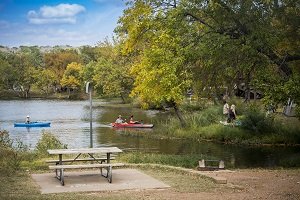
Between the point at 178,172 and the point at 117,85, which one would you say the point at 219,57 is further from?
the point at 117,85

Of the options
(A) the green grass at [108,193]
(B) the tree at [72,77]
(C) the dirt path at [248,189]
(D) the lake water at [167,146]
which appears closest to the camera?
(A) the green grass at [108,193]

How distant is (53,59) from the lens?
4117 inches

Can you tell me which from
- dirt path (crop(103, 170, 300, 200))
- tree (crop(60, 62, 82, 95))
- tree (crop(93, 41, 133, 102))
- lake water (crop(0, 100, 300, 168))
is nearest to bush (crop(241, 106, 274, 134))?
lake water (crop(0, 100, 300, 168))

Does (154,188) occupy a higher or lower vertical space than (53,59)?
lower

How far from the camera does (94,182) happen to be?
37.7 feet

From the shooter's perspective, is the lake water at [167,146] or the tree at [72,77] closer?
the lake water at [167,146]

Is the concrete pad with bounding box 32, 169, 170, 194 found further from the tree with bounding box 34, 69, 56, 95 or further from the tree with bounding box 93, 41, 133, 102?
the tree with bounding box 34, 69, 56, 95

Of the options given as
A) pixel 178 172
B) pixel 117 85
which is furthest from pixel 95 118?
pixel 178 172

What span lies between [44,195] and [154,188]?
7.72 ft

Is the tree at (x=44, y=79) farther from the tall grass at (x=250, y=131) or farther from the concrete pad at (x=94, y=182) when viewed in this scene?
the concrete pad at (x=94, y=182)

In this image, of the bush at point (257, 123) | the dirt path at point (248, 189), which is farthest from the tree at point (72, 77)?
the dirt path at point (248, 189)

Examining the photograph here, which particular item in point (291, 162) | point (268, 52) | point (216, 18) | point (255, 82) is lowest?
point (291, 162)

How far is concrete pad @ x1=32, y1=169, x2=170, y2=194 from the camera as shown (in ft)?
35.3

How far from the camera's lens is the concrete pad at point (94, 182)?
10750 mm
